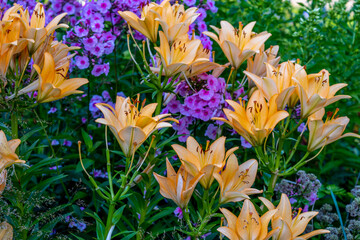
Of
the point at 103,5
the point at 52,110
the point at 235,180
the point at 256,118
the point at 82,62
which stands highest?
the point at 103,5

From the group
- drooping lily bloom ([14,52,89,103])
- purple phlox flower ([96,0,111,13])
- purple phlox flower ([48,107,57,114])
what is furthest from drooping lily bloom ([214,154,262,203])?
purple phlox flower ([48,107,57,114])

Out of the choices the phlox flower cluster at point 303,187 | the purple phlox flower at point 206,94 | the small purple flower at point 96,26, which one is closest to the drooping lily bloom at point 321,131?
the purple phlox flower at point 206,94

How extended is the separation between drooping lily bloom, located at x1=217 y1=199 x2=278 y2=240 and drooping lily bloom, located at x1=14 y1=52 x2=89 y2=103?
2.53ft

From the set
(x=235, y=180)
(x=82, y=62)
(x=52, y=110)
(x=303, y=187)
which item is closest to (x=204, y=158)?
(x=235, y=180)

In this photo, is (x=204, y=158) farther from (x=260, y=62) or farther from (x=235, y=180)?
(x=260, y=62)

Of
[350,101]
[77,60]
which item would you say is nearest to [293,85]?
[77,60]

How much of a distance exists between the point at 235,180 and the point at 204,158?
15cm

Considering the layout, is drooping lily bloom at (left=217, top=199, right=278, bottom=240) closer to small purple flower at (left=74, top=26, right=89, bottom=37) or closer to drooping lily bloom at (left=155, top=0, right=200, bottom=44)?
drooping lily bloom at (left=155, top=0, right=200, bottom=44)

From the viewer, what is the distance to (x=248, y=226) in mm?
1604

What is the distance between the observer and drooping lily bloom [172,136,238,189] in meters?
1.62

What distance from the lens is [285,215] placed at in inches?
65.7

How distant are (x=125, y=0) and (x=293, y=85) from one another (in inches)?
45.3

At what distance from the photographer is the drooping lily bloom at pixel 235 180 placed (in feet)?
5.46

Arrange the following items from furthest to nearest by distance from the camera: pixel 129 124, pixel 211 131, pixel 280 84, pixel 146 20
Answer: pixel 211 131, pixel 146 20, pixel 280 84, pixel 129 124
